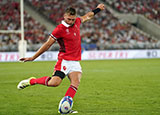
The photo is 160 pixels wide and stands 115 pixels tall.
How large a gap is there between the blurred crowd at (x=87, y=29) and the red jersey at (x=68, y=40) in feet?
74.4

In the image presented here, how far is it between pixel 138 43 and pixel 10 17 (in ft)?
40.3

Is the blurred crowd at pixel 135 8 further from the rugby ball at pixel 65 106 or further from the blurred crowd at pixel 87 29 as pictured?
the rugby ball at pixel 65 106

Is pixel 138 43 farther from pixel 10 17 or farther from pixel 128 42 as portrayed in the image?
pixel 10 17

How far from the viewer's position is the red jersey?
274 inches

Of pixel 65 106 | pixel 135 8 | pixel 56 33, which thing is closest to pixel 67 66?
pixel 56 33

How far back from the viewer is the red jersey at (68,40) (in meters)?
6.97

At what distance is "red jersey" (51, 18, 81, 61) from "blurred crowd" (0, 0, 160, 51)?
74.4 ft

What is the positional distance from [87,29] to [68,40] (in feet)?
91.0

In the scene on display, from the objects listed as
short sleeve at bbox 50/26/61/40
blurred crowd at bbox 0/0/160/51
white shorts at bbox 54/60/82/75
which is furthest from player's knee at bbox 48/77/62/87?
blurred crowd at bbox 0/0/160/51

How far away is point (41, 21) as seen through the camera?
35.8 meters

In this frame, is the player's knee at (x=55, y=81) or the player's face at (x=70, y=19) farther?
the player's knee at (x=55, y=81)

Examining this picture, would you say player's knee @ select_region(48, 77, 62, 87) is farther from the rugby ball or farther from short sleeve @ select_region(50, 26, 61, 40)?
short sleeve @ select_region(50, 26, 61, 40)

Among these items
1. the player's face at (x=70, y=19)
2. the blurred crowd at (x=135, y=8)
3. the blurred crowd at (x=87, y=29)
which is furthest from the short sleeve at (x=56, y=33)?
the blurred crowd at (x=135, y=8)

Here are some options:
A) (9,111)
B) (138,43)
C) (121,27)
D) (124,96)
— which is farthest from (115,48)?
(9,111)
